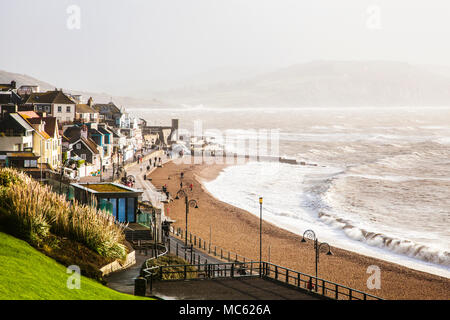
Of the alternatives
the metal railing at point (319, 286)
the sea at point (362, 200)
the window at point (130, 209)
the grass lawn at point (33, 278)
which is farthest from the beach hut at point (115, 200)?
the sea at point (362, 200)

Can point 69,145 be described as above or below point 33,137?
below

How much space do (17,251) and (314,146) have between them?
14352 cm

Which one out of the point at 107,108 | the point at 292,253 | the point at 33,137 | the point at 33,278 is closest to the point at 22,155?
the point at 33,137

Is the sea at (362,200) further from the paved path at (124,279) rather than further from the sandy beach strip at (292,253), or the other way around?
the paved path at (124,279)

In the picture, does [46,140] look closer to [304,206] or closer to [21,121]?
[21,121]

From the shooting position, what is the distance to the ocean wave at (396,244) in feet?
139

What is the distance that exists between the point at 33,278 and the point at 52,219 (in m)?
7.02

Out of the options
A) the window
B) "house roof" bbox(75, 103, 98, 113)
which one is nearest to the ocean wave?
the window

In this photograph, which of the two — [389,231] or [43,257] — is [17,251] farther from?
[389,231]

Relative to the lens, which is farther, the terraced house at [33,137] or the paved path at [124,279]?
the terraced house at [33,137]

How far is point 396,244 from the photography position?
150ft

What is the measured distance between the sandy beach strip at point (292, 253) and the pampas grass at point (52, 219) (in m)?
17.7

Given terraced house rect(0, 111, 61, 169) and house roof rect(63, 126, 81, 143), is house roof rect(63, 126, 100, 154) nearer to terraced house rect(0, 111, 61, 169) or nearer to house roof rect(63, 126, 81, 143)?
house roof rect(63, 126, 81, 143)
